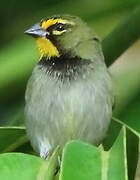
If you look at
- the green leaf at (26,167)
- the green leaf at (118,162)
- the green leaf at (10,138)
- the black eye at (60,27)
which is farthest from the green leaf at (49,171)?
the black eye at (60,27)

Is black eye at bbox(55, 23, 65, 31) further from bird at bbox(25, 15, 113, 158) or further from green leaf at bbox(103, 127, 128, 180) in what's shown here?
green leaf at bbox(103, 127, 128, 180)

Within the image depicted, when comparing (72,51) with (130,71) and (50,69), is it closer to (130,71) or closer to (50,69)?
(50,69)

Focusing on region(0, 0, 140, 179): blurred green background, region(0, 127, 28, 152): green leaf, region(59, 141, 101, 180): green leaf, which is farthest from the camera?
region(0, 0, 140, 179): blurred green background

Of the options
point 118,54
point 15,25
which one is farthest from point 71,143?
point 15,25

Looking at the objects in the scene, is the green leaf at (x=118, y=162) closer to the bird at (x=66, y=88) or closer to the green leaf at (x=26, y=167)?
the green leaf at (x=26, y=167)

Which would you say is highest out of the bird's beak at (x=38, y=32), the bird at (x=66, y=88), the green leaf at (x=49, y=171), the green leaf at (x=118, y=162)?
the bird's beak at (x=38, y=32)

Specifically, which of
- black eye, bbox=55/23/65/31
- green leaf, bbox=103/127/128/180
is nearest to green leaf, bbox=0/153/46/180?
green leaf, bbox=103/127/128/180
